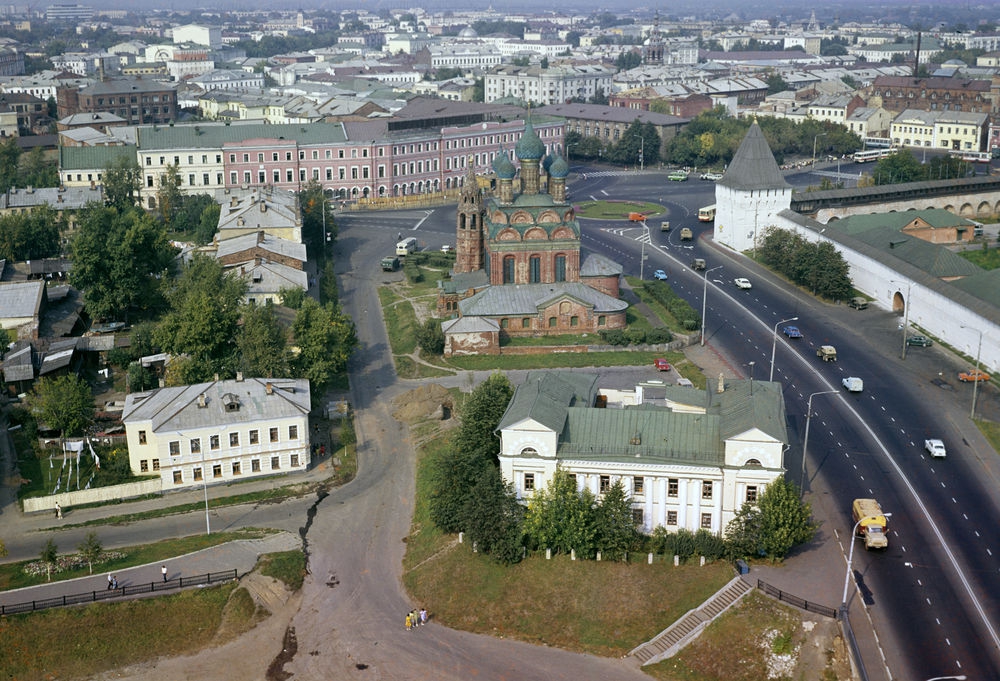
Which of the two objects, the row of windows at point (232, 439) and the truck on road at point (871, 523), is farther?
the row of windows at point (232, 439)

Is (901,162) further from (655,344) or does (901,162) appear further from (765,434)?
(765,434)

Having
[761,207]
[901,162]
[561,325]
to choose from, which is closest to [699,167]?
[901,162]

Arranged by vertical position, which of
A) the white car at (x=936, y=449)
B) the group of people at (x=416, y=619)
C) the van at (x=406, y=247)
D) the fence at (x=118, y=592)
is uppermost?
the van at (x=406, y=247)

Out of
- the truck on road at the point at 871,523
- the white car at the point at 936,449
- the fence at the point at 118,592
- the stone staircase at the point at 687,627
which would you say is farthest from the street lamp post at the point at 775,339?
the fence at the point at 118,592

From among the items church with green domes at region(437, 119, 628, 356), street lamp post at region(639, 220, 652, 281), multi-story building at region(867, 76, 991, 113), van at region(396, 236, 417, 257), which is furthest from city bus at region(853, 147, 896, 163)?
church with green domes at region(437, 119, 628, 356)

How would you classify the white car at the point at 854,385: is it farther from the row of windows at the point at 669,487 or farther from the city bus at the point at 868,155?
the city bus at the point at 868,155

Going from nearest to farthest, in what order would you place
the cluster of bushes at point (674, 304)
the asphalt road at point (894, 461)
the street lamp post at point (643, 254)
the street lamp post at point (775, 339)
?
the asphalt road at point (894, 461) < the street lamp post at point (775, 339) < the cluster of bushes at point (674, 304) < the street lamp post at point (643, 254)
